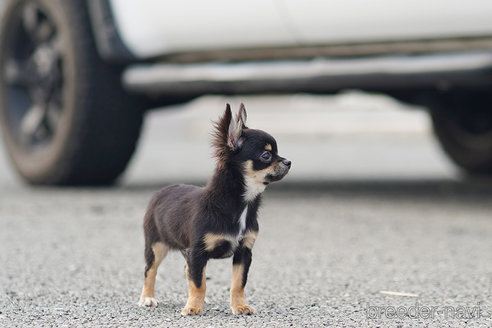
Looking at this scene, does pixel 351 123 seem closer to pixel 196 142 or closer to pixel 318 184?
pixel 196 142

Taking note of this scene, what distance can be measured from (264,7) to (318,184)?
1.90 m

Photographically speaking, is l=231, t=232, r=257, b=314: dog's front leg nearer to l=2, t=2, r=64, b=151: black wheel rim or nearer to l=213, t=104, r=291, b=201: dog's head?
l=213, t=104, r=291, b=201: dog's head

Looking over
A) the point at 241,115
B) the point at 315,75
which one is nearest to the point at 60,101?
the point at 315,75

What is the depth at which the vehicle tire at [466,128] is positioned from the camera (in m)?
6.30

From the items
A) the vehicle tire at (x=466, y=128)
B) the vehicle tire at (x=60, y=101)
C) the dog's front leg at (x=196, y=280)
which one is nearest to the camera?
the dog's front leg at (x=196, y=280)

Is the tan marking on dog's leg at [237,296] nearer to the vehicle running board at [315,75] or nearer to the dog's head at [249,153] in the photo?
the dog's head at [249,153]

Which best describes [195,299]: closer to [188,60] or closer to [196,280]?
[196,280]

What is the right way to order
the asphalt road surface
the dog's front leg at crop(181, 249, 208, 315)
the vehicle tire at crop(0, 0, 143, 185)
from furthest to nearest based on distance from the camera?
the vehicle tire at crop(0, 0, 143, 185) → the asphalt road surface → the dog's front leg at crop(181, 249, 208, 315)

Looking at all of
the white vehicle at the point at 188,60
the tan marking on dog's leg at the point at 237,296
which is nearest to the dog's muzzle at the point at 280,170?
the tan marking on dog's leg at the point at 237,296

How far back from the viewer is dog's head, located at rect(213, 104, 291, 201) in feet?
8.33

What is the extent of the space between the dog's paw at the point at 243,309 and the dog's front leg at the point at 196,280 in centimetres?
9

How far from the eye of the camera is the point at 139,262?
3527 millimetres

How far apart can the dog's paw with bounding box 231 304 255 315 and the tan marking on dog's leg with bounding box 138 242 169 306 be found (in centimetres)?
26

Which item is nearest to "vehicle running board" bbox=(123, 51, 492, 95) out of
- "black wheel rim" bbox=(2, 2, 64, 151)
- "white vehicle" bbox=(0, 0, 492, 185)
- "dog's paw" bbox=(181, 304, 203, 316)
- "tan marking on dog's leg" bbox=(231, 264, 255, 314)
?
"white vehicle" bbox=(0, 0, 492, 185)
